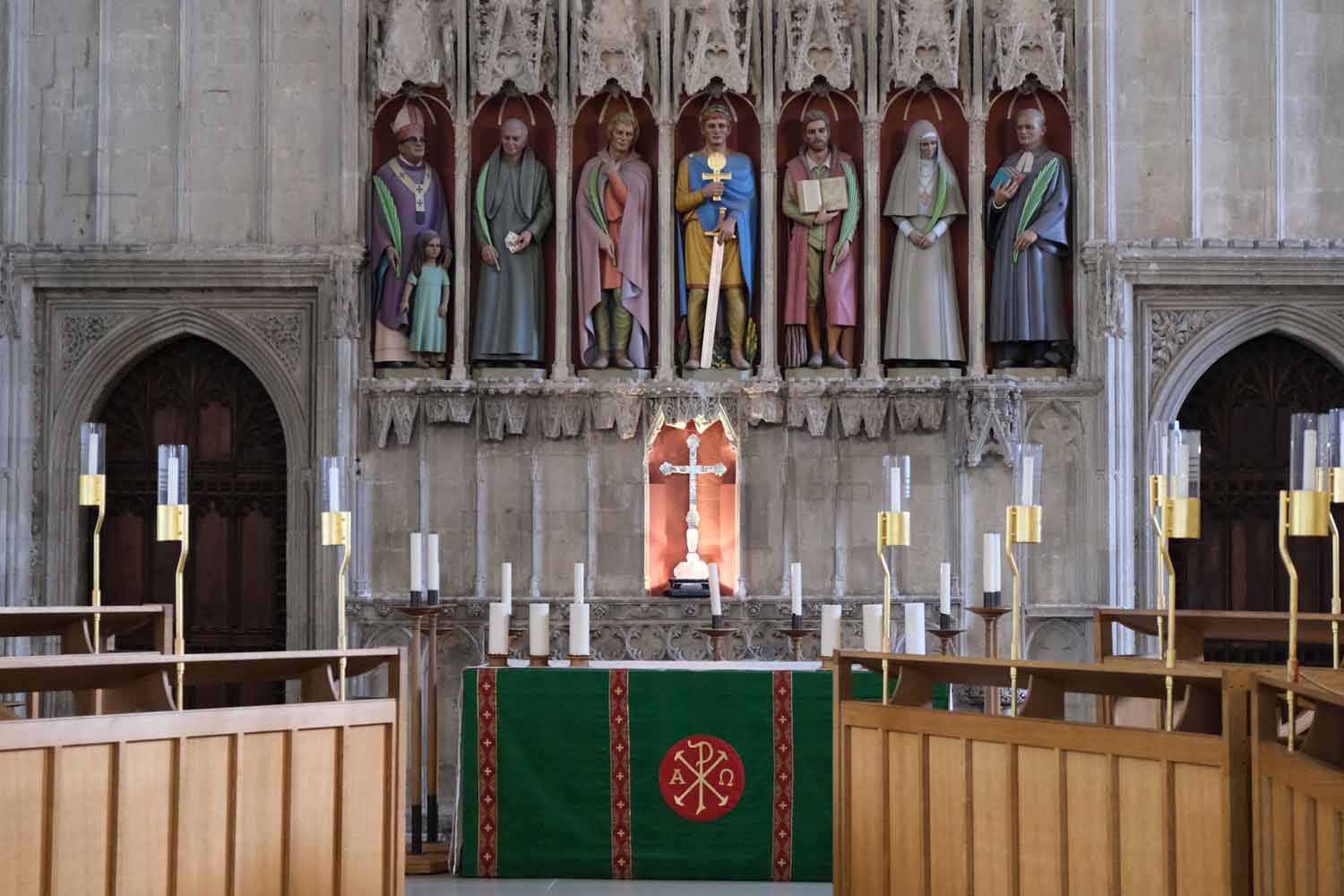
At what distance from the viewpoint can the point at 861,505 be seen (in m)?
11.5

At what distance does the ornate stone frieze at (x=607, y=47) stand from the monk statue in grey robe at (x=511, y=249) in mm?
654

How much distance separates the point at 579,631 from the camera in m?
8.67

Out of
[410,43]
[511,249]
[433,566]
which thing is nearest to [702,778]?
[433,566]

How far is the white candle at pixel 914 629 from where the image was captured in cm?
849

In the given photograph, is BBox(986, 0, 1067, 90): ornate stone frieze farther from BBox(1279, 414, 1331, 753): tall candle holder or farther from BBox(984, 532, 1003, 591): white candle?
BBox(1279, 414, 1331, 753): tall candle holder

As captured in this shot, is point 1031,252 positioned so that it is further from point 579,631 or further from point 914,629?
point 579,631

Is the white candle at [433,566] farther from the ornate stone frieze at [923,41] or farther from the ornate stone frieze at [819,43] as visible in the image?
the ornate stone frieze at [923,41]

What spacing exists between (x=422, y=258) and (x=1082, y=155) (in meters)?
4.96

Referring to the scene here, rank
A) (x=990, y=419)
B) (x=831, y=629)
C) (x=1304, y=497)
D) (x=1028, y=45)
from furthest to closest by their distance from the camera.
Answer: (x=1028, y=45) < (x=990, y=419) < (x=831, y=629) < (x=1304, y=497)

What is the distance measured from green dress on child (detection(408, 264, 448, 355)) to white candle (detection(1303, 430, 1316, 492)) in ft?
24.0

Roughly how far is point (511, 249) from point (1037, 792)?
7030 millimetres

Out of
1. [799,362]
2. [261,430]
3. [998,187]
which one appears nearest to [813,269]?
[799,362]

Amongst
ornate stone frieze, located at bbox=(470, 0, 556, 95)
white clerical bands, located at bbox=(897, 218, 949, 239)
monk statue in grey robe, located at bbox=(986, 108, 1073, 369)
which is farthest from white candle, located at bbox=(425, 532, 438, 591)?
monk statue in grey robe, located at bbox=(986, 108, 1073, 369)

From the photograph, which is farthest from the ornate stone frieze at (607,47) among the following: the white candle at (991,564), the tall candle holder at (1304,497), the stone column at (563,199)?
the tall candle holder at (1304,497)
